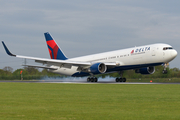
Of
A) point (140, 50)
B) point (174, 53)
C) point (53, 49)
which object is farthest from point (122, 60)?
point (53, 49)

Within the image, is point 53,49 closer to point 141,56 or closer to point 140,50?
point 140,50

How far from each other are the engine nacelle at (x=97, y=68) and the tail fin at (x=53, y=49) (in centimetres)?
1243

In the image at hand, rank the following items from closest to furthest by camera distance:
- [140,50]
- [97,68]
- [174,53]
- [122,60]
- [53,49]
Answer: [174,53] → [140,50] → [97,68] → [122,60] → [53,49]

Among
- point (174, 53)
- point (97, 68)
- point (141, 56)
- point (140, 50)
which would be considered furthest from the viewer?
point (97, 68)

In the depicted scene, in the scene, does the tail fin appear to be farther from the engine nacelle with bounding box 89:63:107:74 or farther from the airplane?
the engine nacelle with bounding box 89:63:107:74

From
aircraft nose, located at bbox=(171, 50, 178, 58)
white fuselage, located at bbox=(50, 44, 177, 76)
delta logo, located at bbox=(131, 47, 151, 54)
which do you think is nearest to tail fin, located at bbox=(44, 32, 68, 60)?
white fuselage, located at bbox=(50, 44, 177, 76)

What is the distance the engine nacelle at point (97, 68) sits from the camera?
4062 centimetres

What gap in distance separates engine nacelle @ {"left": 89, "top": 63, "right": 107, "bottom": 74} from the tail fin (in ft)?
40.8

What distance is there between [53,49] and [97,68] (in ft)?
52.1

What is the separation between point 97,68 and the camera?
133ft

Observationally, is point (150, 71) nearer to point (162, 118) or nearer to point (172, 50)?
point (172, 50)

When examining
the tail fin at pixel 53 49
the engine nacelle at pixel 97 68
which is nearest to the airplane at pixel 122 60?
the engine nacelle at pixel 97 68

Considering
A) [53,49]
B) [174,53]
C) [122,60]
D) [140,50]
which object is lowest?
[122,60]

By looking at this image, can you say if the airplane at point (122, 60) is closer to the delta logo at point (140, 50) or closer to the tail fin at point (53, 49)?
the delta logo at point (140, 50)
